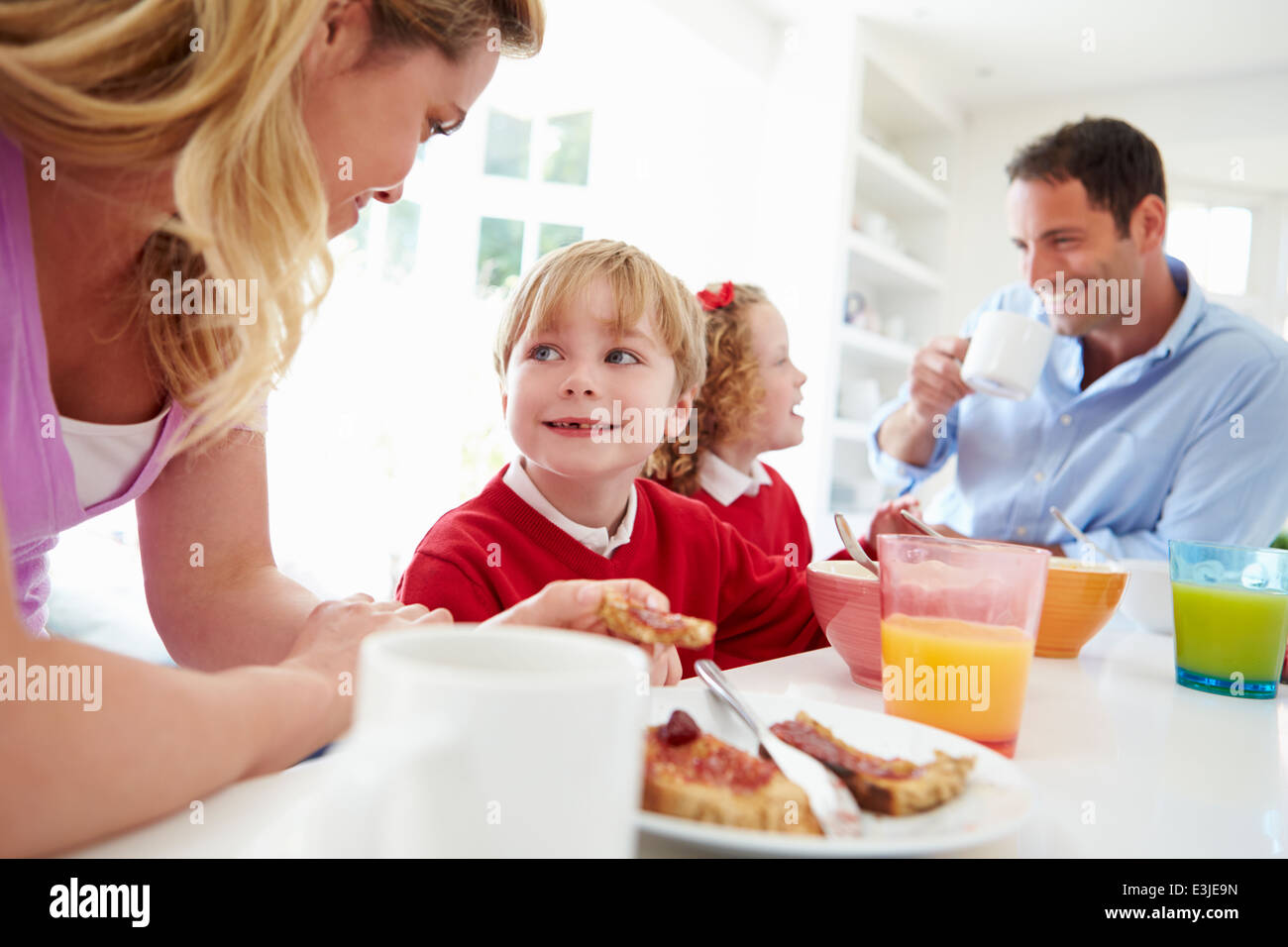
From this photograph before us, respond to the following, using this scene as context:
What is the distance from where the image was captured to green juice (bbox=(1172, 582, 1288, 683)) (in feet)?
3.32

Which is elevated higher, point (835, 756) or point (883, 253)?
point (883, 253)

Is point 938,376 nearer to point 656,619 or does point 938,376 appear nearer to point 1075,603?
point 1075,603

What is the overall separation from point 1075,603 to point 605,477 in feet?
2.00

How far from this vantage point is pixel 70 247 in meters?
0.81

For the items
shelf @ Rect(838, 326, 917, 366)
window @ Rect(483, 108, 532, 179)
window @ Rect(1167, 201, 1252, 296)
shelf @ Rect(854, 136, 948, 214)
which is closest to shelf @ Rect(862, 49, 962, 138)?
shelf @ Rect(854, 136, 948, 214)

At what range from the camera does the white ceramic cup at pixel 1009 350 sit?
6.17ft

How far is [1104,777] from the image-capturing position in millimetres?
685

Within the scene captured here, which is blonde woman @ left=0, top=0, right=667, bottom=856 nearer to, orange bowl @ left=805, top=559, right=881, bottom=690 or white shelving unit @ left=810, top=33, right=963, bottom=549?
orange bowl @ left=805, top=559, right=881, bottom=690

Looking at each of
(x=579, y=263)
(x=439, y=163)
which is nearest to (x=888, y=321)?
(x=439, y=163)

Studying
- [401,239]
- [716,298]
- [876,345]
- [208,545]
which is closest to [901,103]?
[876,345]
